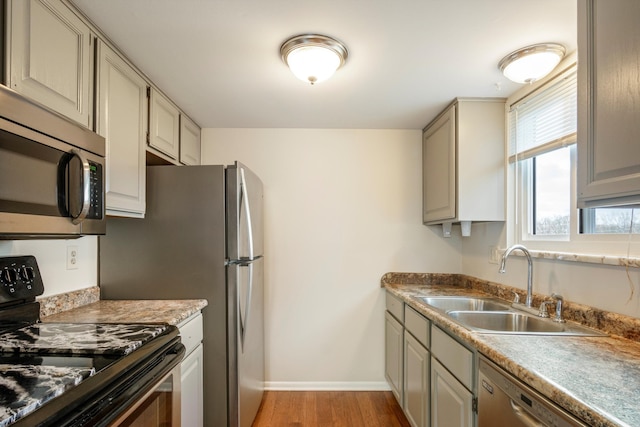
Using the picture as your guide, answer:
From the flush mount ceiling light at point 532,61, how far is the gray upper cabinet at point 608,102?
0.52m

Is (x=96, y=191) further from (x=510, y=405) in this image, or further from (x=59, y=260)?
(x=510, y=405)

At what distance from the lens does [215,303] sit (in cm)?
193

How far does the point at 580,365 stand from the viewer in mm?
1048

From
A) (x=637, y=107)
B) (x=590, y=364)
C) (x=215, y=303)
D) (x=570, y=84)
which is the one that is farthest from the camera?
(x=215, y=303)

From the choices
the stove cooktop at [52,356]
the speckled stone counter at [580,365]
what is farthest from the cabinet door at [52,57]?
the speckled stone counter at [580,365]

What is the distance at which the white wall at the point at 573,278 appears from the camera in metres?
1.33

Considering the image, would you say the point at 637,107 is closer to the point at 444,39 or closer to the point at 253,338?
the point at 444,39

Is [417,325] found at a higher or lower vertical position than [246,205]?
lower

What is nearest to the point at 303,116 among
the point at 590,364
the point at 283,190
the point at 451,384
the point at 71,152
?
the point at 283,190

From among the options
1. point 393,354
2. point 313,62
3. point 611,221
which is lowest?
point 393,354

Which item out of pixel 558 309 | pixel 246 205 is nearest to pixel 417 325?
pixel 558 309

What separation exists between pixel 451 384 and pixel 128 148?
6.36ft

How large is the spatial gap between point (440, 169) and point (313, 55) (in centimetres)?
138

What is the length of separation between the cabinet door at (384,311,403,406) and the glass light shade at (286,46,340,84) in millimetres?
1761
